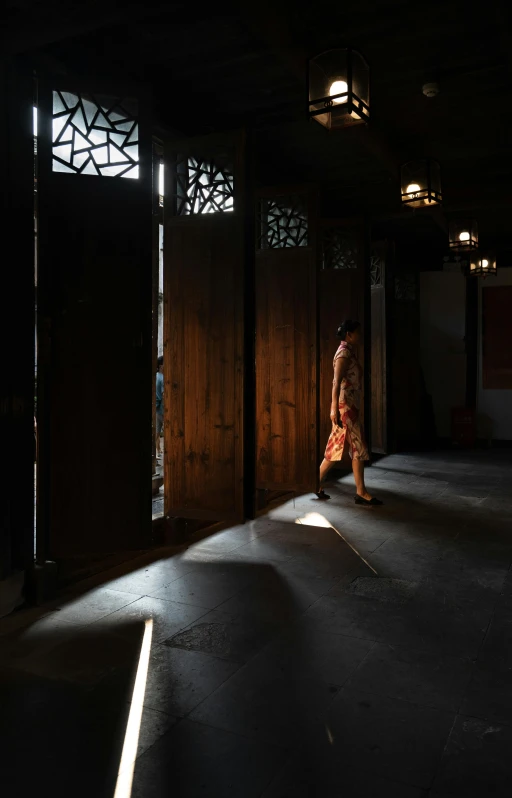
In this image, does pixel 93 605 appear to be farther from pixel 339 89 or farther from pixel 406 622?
pixel 339 89

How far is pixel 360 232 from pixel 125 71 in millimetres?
3692

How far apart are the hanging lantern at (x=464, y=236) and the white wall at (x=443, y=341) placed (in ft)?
13.7

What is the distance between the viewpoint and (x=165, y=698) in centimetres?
234

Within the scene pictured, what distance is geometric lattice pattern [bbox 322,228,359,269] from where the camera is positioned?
24.8 ft

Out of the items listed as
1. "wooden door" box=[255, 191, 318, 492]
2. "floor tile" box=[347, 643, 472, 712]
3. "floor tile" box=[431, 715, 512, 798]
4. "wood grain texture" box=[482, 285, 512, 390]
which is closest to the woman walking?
"wooden door" box=[255, 191, 318, 492]

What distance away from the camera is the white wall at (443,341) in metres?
11.2

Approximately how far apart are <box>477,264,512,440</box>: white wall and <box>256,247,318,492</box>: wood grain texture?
20.3 feet

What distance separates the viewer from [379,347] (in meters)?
9.26

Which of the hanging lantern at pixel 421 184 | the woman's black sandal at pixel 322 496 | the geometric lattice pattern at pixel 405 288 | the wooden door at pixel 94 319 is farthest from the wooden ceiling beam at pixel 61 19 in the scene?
the geometric lattice pattern at pixel 405 288

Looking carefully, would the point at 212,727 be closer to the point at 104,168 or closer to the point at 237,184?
the point at 104,168

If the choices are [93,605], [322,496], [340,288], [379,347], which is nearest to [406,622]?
[93,605]

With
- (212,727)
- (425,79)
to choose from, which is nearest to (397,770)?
(212,727)

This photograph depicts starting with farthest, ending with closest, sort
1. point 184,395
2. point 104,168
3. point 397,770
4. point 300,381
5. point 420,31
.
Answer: point 300,381 → point 184,395 → point 420,31 → point 104,168 → point 397,770

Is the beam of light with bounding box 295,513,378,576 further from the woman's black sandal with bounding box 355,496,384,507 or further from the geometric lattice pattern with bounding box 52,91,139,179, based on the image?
the geometric lattice pattern with bounding box 52,91,139,179
